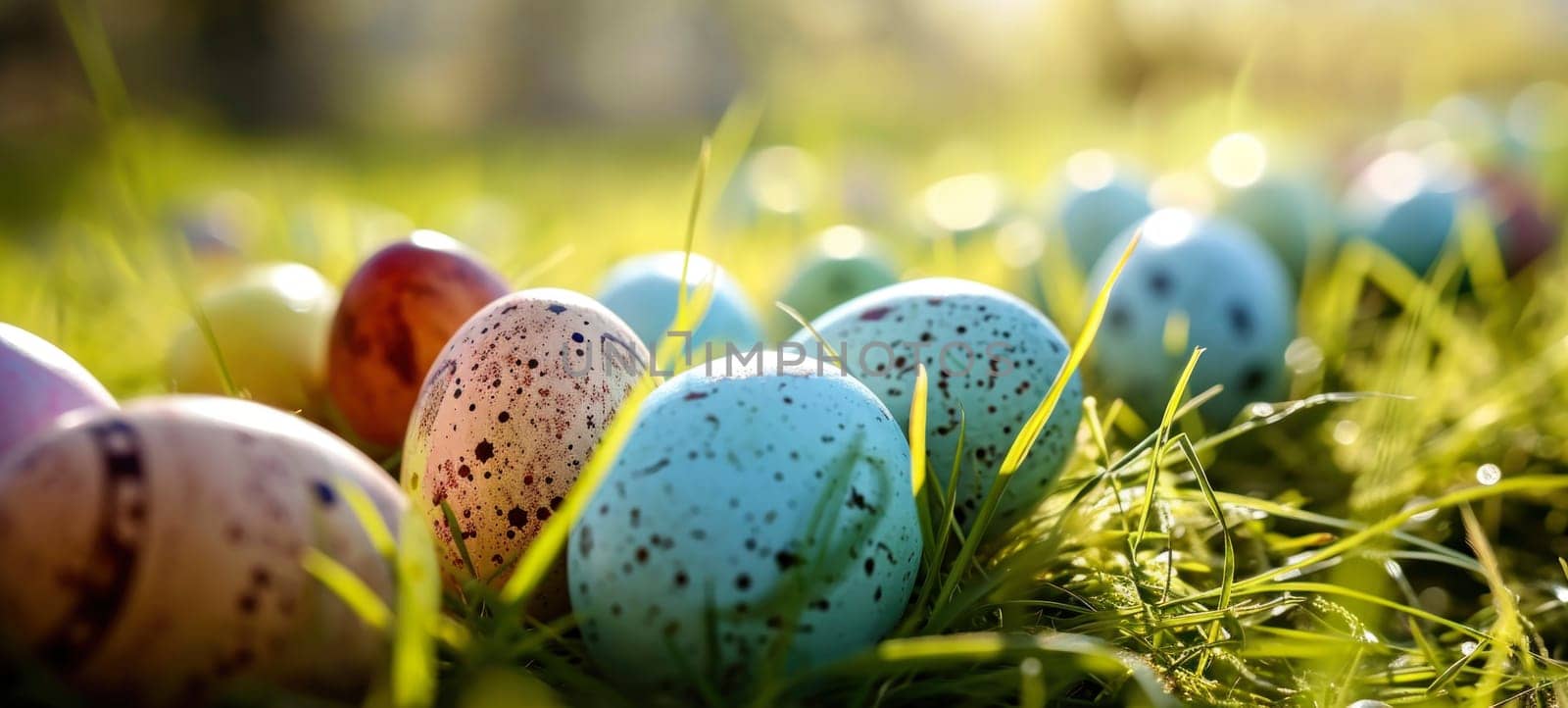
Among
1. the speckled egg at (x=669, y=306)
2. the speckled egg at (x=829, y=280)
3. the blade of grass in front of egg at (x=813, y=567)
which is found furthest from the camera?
the speckled egg at (x=829, y=280)

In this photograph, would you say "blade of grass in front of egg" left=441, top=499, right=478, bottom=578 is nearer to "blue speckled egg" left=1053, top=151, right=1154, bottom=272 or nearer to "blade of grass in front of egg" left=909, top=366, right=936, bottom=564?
"blade of grass in front of egg" left=909, top=366, right=936, bottom=564

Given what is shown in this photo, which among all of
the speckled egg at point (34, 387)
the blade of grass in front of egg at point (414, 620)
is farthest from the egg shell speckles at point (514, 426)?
the speckled egg at point (34, 387)

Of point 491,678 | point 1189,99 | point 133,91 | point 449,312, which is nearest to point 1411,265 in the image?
point 449,312

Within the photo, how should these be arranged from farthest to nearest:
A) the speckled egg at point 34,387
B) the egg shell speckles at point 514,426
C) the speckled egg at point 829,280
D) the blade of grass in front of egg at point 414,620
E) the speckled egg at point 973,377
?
the speckled egg at point 829,280 → the speckled egg at point 973,377 → the egg shell speckles at point 514,426 → the speckled egg at point 34,387 → the blade of grass in front of egg at point 414,620

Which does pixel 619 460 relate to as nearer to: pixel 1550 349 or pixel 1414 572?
pixel 1414 572

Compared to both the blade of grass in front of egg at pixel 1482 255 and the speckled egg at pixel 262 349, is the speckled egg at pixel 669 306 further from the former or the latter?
the blade of grass in front of egg at pixel 1482 255

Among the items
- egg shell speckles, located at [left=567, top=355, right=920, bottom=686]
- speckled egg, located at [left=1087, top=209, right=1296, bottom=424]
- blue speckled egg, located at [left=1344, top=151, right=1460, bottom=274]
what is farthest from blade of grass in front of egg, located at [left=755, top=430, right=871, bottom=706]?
blue speckled egg, located at [left=1344, top=151, right=1460, bottom=274]
